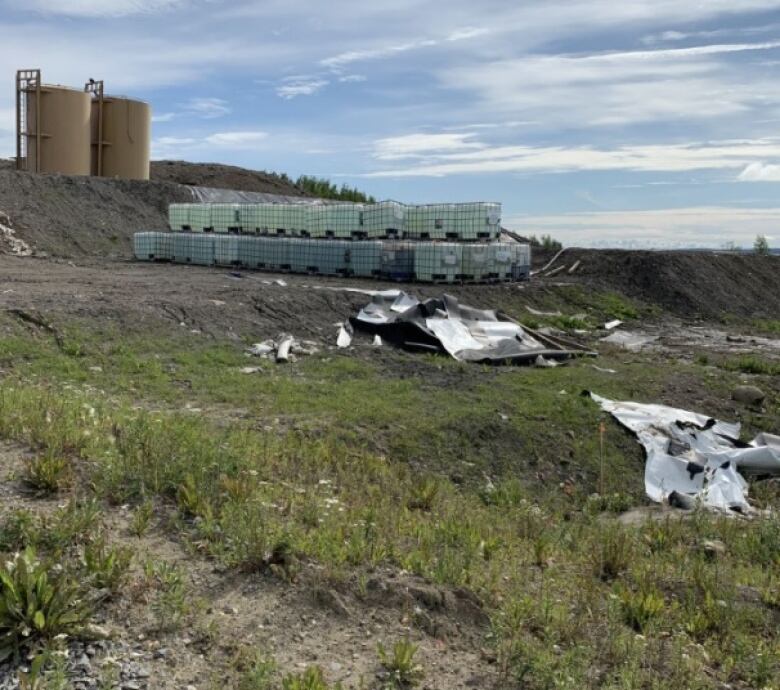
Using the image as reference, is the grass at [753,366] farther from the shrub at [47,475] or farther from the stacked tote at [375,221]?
the shrub at [47,475]

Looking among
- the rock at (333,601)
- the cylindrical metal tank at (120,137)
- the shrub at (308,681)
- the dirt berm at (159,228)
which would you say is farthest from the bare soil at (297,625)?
the cylindrical metal tank at (120,137)

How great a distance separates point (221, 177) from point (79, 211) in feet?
42.0

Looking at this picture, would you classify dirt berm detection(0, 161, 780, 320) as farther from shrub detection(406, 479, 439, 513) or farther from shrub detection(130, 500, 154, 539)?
shrub detection(130, 500, 154, 539)

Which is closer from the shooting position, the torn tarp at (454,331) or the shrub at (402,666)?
the shrub at (402,666)

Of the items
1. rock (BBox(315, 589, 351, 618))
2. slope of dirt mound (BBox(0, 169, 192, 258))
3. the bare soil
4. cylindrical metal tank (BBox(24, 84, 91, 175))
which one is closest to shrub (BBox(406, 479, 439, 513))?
the bare soil

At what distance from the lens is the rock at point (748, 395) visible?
1291 centimetres

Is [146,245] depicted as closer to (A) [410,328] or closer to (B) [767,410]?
(A) [410,328]

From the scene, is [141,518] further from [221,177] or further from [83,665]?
[221,177]

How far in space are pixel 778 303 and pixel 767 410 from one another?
50.2 ft

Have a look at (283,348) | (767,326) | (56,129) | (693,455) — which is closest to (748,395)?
(693,455)

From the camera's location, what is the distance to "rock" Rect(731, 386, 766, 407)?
12.9 m

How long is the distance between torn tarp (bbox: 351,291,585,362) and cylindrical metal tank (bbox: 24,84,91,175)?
21256 millimetres

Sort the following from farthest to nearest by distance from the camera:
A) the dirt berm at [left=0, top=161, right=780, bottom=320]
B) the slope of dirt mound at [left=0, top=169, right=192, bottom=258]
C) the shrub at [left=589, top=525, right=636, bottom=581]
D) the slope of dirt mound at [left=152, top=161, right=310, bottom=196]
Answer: the slope of dirt mound at [left=152, top=161, right=310, bottom=196] < the slope of dirt mound at [left=0, top=169, right=192, bottom=258] < the dirt berm at [left=0, top=161, right=780, bottom=320] < the shrub at [left=589, top=525, right=636, bottom=581]

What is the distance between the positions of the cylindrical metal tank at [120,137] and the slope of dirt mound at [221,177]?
4241 mm
